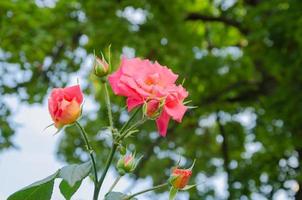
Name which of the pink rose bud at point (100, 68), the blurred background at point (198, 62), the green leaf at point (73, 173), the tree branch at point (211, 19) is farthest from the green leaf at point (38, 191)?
the tree branch at point (211, 19)

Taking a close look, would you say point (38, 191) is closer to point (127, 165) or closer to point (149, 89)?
point (127, 165)

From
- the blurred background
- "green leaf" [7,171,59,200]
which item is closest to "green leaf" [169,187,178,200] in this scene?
"green leaf" [7,171,59,200]

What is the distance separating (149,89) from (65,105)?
183mm

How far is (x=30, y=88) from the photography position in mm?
5914

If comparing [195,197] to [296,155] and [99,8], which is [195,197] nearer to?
[296,155]

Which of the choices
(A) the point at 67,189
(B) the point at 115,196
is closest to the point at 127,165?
(B) the point at 115,196

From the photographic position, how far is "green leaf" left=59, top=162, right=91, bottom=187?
48.0 inches

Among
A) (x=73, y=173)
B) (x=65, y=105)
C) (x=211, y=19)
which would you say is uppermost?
(x=65, y=105)

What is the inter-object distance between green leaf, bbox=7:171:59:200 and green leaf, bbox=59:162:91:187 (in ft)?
0.07

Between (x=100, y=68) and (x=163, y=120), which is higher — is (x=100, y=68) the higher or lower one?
the higher one

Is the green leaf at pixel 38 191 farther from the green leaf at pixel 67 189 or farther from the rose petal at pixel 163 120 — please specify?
the rose petal at pixel 163 120

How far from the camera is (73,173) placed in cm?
124

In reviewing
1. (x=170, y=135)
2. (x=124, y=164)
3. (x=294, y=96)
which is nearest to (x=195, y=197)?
(x=170, y=135)

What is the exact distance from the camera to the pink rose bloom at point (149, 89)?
1260 mm
